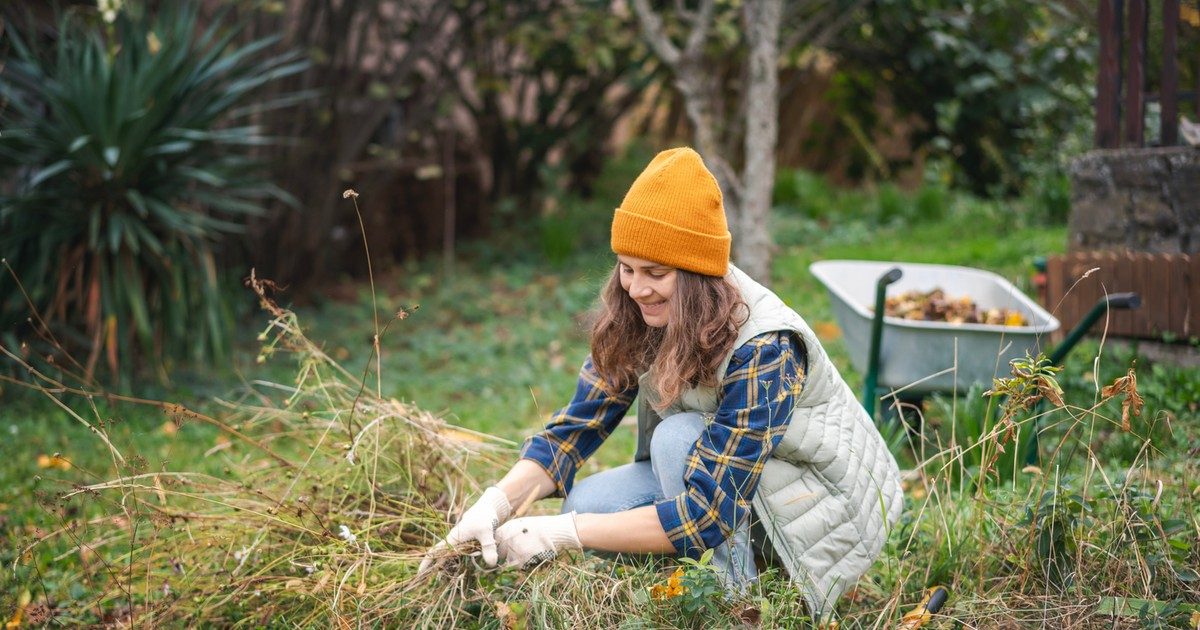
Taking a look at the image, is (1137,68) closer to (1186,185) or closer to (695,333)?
(1186,185)

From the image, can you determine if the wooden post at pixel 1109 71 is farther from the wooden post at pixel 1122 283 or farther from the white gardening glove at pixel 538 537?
the white gardening glove at pixel 538 537

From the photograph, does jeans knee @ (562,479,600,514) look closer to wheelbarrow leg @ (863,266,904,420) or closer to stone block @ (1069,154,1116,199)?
wheelbarrow leg @ (863,266,904,420)

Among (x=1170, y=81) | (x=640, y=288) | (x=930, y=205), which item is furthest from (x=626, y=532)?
(x=930, y=205)

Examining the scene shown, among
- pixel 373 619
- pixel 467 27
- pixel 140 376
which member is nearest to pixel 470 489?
pixel 373 619

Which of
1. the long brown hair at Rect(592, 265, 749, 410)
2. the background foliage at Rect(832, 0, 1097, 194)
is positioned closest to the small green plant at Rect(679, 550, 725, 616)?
the long brown hair at Rect(592, 265, 749, 410)

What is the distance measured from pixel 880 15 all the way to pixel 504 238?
3.31 meters

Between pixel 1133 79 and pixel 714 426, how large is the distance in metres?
3.02

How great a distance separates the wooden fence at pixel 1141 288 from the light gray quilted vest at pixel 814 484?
1.74 m

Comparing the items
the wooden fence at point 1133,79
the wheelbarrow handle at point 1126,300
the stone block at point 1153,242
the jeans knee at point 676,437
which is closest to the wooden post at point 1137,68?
the wooden fence at point 1133,79

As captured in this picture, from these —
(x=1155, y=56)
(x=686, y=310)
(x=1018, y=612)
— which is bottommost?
(x=1018, y=612)

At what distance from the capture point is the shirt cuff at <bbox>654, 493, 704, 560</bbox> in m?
2.20

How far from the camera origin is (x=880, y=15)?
25.6ft

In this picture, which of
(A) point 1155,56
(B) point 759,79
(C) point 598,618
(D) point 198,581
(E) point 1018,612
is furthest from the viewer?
(B) point 759,79

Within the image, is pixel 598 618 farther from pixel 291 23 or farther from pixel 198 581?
pixel 291 23
